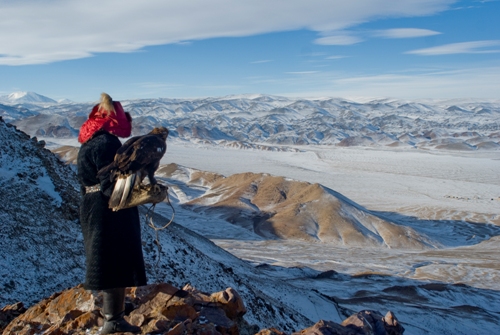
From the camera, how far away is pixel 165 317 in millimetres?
4566

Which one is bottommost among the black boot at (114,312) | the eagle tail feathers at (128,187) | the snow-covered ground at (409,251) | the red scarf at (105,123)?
the snow-covered ground at (409,251)

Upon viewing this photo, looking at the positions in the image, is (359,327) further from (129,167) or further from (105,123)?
(105,123)

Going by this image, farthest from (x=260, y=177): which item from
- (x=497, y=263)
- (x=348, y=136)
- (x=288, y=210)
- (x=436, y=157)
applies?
(x=348, y=136)

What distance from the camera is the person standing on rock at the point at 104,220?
4.07 metres

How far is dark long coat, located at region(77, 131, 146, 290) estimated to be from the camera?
4062 mm

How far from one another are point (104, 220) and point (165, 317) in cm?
119

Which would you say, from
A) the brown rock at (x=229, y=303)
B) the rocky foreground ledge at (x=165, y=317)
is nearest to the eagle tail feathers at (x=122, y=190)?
the rocky foreground ledge at (x=165, y=317)

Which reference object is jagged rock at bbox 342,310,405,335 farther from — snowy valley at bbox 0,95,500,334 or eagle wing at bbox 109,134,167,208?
snowy valley at bbox 0,95,500,334

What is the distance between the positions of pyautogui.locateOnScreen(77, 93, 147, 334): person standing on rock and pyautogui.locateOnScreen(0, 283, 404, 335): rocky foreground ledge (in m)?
0.58

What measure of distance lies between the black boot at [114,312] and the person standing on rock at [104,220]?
Result: 82 mm

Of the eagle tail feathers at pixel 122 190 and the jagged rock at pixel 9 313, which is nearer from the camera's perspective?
the eagle tail feathers at pixel 122 190

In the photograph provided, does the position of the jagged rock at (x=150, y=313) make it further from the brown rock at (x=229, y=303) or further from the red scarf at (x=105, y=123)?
the red scarf at (x=105, y=123)

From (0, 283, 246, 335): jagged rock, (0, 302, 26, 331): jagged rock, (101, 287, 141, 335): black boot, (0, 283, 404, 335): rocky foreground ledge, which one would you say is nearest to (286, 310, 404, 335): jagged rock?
(0, 283, 404, 335): rocky foreground ledge

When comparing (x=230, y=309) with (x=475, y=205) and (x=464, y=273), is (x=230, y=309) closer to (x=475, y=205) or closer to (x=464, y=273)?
(x=464, y=273)
